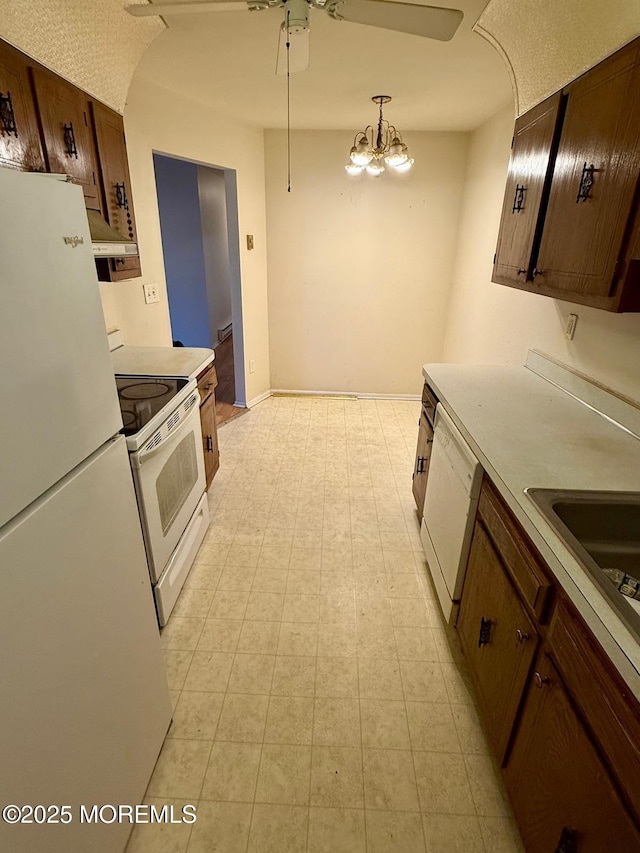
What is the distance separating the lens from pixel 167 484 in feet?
6.05

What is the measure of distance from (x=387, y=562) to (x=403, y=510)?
509mm

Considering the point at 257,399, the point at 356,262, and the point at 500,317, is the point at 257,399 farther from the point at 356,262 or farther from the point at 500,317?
the point at 500,317

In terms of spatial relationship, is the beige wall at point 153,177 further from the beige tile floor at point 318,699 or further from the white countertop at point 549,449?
the white countertop at point 549,449

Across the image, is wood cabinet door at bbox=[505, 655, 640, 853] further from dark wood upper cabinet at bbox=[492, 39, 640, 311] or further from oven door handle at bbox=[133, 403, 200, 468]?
oven door handle at bbox=[133, 403, 200, 468]

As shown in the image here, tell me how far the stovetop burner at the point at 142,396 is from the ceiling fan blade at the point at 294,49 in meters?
1.38

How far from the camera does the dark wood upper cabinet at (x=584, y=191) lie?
1.27m

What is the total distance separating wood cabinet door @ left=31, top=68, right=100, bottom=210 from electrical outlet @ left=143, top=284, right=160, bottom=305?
902mm

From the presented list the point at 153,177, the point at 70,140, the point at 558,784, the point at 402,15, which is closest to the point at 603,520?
the point at 558,784

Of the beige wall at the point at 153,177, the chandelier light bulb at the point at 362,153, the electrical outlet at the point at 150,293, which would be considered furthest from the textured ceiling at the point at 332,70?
the electrical outlet at the point at 150,293

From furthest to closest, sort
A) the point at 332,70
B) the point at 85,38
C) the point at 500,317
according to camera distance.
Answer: the point at 500,317
the point at 332,70
the point at 85,38

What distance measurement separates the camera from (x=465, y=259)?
3.71 meters

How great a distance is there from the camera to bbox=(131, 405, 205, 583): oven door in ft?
5.26

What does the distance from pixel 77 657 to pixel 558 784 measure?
1.07 metres

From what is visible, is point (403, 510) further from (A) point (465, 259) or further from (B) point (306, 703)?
(A) point (465, 259)
